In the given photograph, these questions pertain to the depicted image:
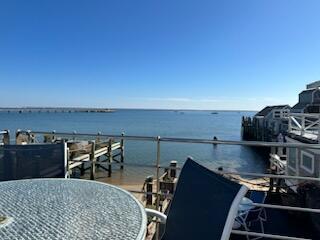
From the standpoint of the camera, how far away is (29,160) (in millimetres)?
2457

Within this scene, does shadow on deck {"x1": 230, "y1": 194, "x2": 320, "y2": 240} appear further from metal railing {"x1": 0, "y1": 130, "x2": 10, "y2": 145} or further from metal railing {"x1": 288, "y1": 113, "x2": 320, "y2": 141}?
metal railing {"x1": 0, "y1": 130, "x2": 10, "y2": 145}

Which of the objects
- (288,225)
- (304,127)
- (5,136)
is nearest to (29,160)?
(5,136)

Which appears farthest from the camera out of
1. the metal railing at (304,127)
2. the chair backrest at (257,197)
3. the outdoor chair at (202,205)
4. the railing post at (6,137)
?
the metal railing at (304,127)

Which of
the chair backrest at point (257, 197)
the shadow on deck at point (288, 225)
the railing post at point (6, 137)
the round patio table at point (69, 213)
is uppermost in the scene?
the railing post at point (6, 137)

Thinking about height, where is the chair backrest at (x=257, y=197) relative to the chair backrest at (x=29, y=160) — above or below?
below

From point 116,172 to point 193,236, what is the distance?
15.0 meters

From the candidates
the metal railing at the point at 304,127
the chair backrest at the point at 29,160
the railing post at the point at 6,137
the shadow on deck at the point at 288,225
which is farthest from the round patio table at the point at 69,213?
the metal railing at the point at 304,127

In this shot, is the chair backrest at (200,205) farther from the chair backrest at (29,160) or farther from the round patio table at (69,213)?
the chair backrest at (29,160)

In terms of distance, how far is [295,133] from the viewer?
390 inches

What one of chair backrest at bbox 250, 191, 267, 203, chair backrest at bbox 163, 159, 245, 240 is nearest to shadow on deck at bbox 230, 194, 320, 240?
chair backrest at bbox 250, 191, 267, 203

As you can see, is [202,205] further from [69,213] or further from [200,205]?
[69,213]

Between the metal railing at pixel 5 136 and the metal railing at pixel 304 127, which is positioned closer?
the metal railing at pixel 5 136

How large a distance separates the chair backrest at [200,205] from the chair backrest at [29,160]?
1.28 metres

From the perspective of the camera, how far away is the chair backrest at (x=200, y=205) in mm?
1235
